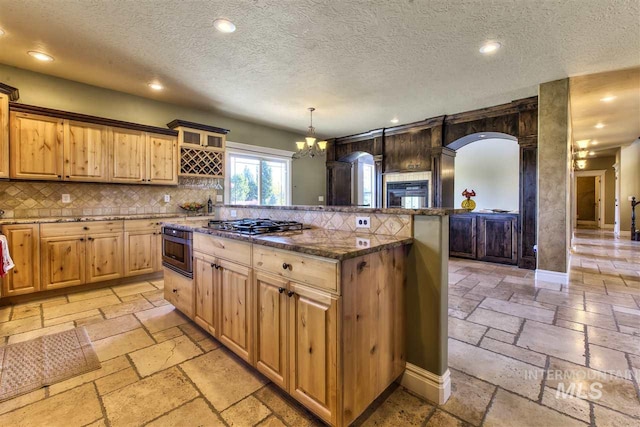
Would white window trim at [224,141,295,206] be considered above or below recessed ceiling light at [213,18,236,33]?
below

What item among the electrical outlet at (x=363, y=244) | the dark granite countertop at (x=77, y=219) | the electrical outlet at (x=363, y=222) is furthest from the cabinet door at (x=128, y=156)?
the electrical outlet at (x=363, y=244)

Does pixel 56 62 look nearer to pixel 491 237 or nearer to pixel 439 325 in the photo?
pixel 439 325

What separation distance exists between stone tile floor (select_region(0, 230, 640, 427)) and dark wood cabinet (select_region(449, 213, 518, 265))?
1.67m

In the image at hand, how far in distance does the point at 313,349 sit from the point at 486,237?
16.3 feet

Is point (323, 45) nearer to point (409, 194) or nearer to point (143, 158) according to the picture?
point (143, 158)

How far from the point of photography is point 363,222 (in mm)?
1936

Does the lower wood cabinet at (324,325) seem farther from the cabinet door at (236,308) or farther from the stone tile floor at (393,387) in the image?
the stone tile floor at (393,387)

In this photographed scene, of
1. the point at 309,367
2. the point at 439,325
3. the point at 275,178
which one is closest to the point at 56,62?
the point at 275,178

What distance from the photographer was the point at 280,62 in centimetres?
330

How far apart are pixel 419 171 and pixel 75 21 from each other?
→ 17.9 feet

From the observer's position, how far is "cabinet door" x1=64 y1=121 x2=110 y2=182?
11.5 feet

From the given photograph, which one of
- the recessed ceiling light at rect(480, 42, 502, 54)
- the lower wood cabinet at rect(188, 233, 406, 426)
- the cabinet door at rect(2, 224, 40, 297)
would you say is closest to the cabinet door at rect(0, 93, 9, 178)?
the cabinet door at rect(2, 224, 40, 297)

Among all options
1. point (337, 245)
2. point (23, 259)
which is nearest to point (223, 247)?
point (337, 245)

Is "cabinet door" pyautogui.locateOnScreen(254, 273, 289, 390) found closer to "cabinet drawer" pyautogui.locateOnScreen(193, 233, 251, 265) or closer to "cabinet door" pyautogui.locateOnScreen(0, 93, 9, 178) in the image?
"cabinet drawer" pyautogui.locateOnScreen(193, 233, 251, 265)
